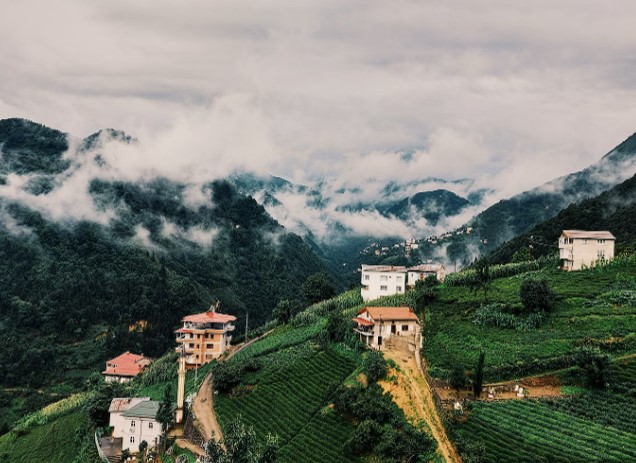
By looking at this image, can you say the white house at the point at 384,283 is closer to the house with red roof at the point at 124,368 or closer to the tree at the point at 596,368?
the tree at the point at 596,368

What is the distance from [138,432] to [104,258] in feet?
321

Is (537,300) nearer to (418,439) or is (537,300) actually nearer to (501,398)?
(501,398)

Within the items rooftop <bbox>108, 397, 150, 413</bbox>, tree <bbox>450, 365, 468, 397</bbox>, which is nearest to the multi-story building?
rooftop <bbox>108, 397, 150, 413</bbox>

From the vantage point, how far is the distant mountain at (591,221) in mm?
98688

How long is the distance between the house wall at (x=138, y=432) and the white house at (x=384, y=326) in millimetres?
19001

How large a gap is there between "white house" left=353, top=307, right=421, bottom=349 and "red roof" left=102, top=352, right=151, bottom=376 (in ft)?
136

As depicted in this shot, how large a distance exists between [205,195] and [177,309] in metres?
68.6

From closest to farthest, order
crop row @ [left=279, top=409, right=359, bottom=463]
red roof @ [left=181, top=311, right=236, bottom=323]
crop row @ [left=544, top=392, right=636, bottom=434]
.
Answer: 1. crop row @ [left=544, top=392, right=636, bottom=434]
2. crop row @ [left=279, top=409, right=359, bottom=463]
3. red roof @ [left=181, top=311, right=236, bottom=323]

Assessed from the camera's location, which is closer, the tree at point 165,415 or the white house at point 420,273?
the tree at point 165,415

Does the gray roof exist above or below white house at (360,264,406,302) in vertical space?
below

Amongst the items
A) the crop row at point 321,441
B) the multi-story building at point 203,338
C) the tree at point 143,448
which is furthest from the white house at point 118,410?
the crop row at point 321,441

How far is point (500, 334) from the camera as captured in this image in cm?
5291

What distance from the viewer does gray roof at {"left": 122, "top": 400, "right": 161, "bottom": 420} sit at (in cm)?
4928

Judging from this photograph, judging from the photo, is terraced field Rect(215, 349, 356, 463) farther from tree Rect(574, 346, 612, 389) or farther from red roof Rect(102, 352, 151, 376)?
red roof Rect(102, 352, 151, 376)
